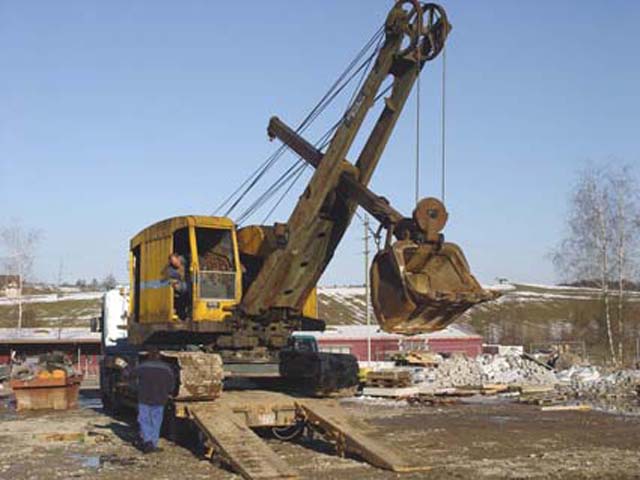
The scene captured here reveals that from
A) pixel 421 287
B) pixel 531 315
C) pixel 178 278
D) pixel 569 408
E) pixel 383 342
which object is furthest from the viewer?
pixel 531 315

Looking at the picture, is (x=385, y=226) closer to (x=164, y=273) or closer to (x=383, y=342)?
(x=164, y=273)

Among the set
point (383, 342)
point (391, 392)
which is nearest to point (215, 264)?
point (391, 392)

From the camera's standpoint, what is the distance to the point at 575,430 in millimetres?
16906

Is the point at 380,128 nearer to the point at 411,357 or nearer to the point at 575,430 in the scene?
the point at 575,430

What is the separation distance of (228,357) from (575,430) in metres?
7.02

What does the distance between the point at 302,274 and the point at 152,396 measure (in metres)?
3.28

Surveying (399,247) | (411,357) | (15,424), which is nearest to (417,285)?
(399,247)

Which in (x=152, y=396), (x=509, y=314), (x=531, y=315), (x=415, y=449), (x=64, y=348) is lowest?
(x=415, y=449)

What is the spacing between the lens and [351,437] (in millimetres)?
12953

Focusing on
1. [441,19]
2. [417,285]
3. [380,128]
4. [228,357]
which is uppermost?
[441,19]

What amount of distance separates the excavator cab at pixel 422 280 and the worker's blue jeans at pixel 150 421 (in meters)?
4.47

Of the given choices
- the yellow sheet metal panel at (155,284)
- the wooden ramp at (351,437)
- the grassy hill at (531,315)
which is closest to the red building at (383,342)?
the grassy hill at (531,315)

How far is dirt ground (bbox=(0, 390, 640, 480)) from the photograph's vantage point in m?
12.0

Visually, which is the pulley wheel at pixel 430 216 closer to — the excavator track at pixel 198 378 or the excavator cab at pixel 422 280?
the excavator cab at pixel 422 280
